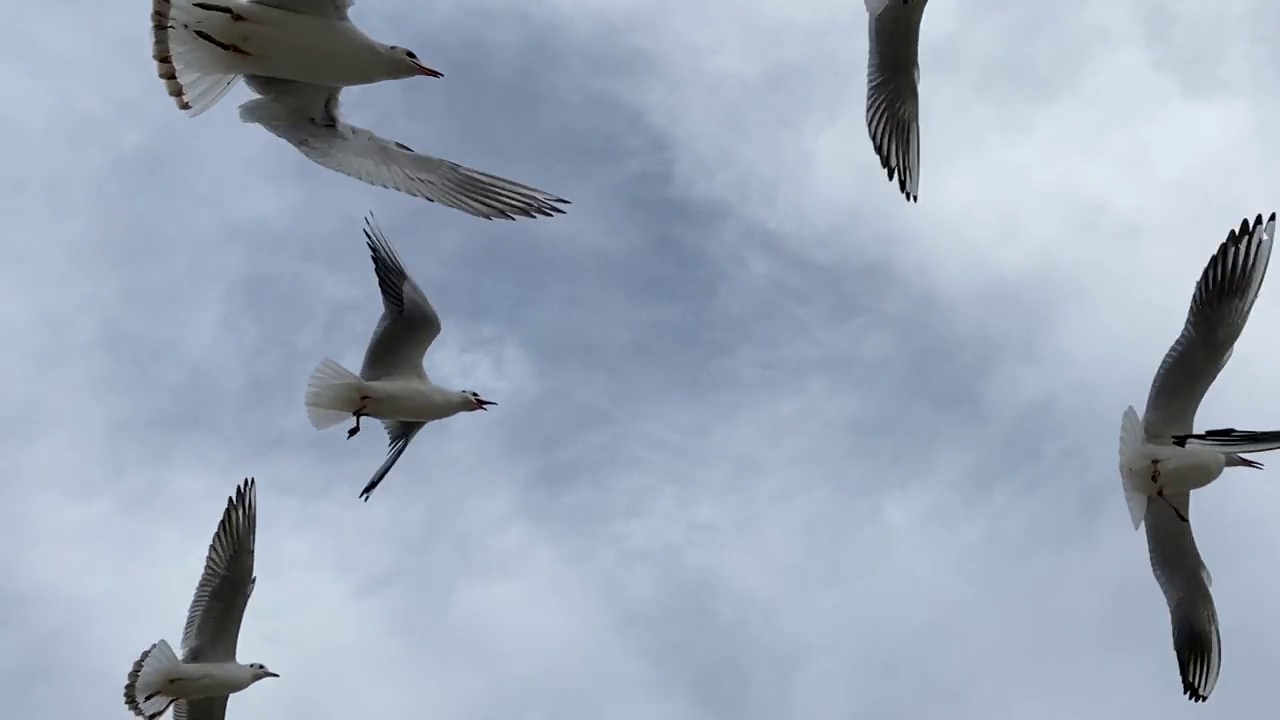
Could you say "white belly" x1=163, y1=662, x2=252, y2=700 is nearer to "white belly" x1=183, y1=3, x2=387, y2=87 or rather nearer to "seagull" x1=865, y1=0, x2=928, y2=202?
"white belly" x1=183, y1=3, x2=387, y2=87

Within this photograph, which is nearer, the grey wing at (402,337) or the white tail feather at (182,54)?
the white tail feather at (182,54)

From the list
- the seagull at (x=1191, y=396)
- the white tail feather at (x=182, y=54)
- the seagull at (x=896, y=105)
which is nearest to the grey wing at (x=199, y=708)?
the white tail feather at (x=182, y=54)

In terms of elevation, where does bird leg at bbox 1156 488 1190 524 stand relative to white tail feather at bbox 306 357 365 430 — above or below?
below

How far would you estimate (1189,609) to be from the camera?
420 inches

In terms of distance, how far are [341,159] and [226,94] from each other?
2.16 feet

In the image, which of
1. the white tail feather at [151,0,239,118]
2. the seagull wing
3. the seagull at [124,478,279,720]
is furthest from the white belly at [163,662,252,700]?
the white tail feather at [151,0,239,118]

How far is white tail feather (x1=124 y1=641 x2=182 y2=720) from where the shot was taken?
1077 cm

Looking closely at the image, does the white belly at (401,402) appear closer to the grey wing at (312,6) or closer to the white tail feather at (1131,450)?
the grey wing at (312,6)

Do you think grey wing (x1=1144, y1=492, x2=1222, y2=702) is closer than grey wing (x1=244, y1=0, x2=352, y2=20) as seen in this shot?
No

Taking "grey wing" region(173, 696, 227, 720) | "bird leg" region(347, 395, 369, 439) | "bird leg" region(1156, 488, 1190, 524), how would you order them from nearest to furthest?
"bird leg" region(1156, 488, 1190, 524) < "bird leg" region(347, 395, 369, 439) < "grey wing" region(173, 696, 227, 720)

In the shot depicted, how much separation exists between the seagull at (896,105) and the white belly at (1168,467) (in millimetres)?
2246

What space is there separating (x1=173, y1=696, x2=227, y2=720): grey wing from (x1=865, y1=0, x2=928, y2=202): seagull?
6216 mm

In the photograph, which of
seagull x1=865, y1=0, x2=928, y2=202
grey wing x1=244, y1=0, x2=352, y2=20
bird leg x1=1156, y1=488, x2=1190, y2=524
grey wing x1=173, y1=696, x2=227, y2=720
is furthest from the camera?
grey wing x1=173, y1=696, x2=227, y2=720

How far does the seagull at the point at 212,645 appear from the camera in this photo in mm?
10828
